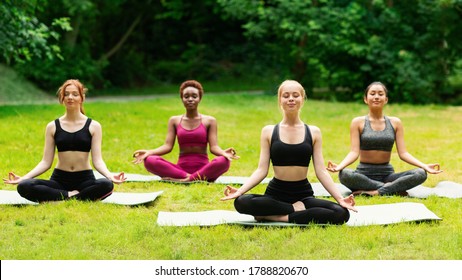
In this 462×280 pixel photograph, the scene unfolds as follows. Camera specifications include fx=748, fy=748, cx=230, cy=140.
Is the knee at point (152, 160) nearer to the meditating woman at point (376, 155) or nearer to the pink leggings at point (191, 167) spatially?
the pink leggings at point (191, 167)

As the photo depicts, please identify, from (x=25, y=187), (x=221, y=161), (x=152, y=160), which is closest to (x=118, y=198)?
(x=25, y=187)

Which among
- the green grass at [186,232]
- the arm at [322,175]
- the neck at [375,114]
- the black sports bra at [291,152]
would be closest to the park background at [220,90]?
the green grass at [186,232]

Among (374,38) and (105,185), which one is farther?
(374,38)

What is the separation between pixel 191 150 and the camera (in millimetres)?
8930

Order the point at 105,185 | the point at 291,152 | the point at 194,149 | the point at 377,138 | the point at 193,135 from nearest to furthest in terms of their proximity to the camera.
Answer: the point at 291,152, the point at 105,185, the point at 377,138, the point at 193,135, the point at 194,149

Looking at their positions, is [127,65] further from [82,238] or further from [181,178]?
[82,238]

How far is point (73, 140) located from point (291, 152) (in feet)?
7.32

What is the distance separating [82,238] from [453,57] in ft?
51.3

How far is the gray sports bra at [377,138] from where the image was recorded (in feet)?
26.5

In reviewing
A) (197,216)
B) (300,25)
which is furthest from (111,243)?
(300,25)

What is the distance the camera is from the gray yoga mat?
6422mm

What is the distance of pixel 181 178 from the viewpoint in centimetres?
876

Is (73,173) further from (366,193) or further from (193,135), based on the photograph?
(366,193)

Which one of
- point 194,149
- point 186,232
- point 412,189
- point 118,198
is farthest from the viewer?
point 194,149
